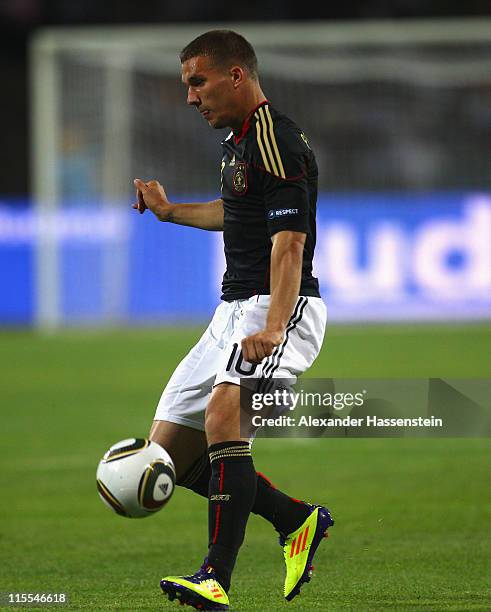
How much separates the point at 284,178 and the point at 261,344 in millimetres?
602

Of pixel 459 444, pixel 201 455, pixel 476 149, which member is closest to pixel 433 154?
pixel 476 149

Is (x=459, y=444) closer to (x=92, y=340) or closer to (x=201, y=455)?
(x=201, y=455)

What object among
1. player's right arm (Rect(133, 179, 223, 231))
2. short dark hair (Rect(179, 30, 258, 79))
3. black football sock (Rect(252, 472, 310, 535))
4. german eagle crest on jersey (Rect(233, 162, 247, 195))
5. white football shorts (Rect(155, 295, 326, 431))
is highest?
short dark hair (Rect(179, 30, 258, 79))

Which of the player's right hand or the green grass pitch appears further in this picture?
the player's right hand

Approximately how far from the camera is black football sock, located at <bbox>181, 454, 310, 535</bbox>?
17.3 feet

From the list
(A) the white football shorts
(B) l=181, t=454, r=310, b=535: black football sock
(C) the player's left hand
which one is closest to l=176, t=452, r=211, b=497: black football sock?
(B) l=181, t=454, r=310, b=535: black football sock

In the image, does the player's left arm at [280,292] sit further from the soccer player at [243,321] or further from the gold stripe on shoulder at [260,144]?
the gold stripe on shoulder at [260,144]

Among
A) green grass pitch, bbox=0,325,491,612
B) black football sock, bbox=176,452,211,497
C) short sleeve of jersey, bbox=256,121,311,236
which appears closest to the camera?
short sleeve of jersey, bbox=256,121,311,236

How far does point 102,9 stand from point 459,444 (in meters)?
19.7

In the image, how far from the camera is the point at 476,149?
795 inches

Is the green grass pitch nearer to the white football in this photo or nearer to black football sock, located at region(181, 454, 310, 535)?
black football sock, located at region(181, 454, 310, 535)

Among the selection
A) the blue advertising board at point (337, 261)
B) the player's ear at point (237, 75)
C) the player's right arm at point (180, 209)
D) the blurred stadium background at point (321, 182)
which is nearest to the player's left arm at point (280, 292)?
the player's ear at point (237, 75)

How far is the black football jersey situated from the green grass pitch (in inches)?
48.0

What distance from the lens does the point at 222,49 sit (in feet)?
16.2
